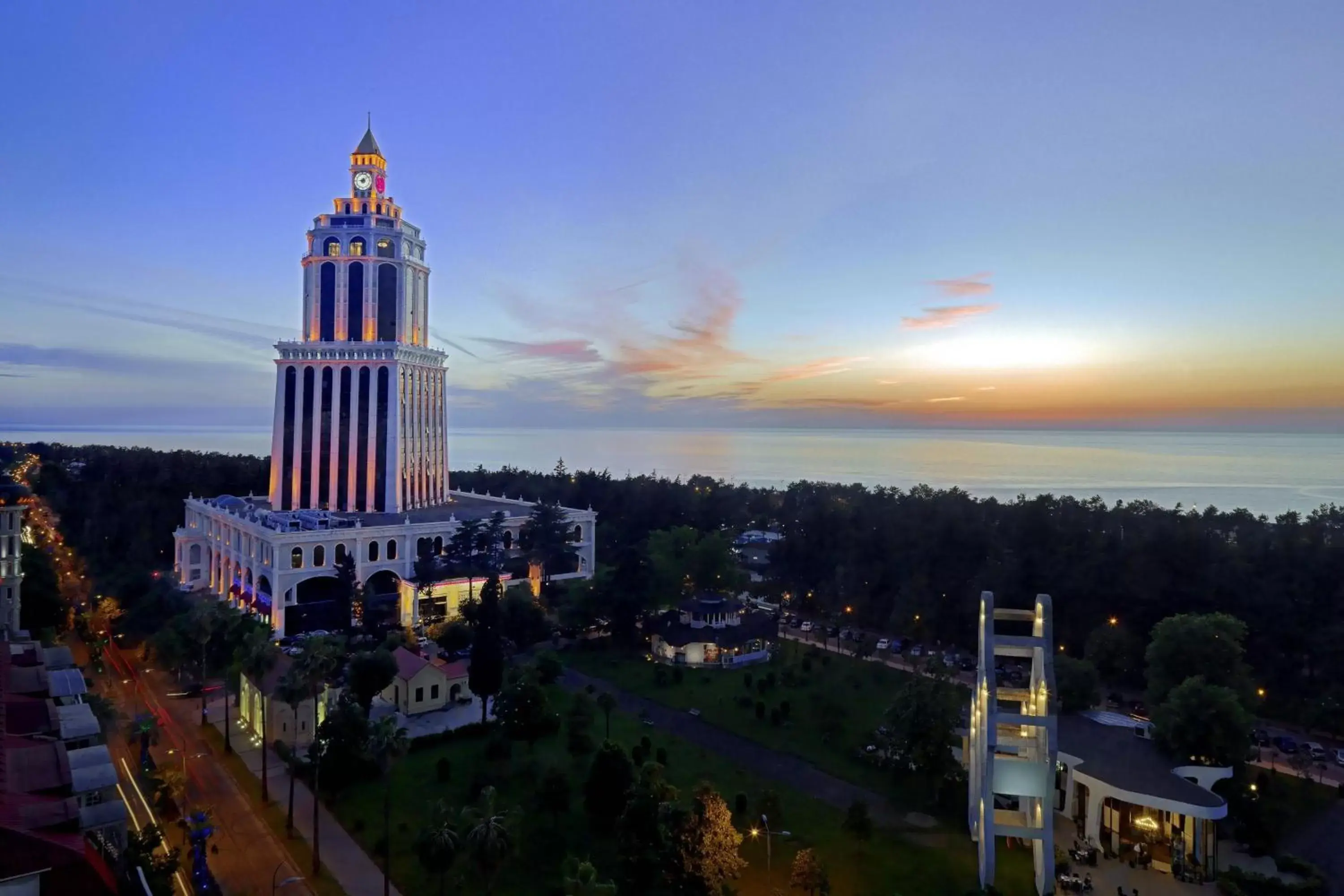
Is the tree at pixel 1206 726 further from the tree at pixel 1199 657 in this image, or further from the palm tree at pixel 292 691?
the palm tree at pixel 292 691

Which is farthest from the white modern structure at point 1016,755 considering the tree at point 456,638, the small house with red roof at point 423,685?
the tree at point 456,638

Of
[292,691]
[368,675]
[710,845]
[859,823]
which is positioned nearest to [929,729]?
[859,823]

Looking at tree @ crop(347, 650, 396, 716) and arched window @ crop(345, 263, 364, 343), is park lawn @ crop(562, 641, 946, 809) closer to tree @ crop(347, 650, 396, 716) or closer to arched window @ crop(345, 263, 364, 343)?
tree @ crop(347, 650, 396, 716)

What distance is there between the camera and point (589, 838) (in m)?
26.6

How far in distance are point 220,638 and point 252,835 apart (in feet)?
51.7

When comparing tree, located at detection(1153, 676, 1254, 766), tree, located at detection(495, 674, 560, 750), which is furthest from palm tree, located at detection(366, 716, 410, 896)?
tree, located at detection(1153, 676, 1254, 766)

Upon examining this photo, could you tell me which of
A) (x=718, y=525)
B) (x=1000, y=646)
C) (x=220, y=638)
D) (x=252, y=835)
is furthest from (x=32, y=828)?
(x=718, y=525)

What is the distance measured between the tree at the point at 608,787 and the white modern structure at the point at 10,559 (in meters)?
37.8

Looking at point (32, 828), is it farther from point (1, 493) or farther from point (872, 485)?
point (872, 485)

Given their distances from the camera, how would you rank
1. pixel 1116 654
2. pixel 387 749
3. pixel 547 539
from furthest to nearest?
pixel 547 539, pixel 1116 654, pixel 387 749

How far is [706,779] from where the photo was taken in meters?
30.7

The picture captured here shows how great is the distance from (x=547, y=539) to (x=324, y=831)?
32.7 m

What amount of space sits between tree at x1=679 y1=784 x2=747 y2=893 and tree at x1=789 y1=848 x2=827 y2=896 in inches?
61.6

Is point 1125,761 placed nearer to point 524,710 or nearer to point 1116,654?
point 1116,654
